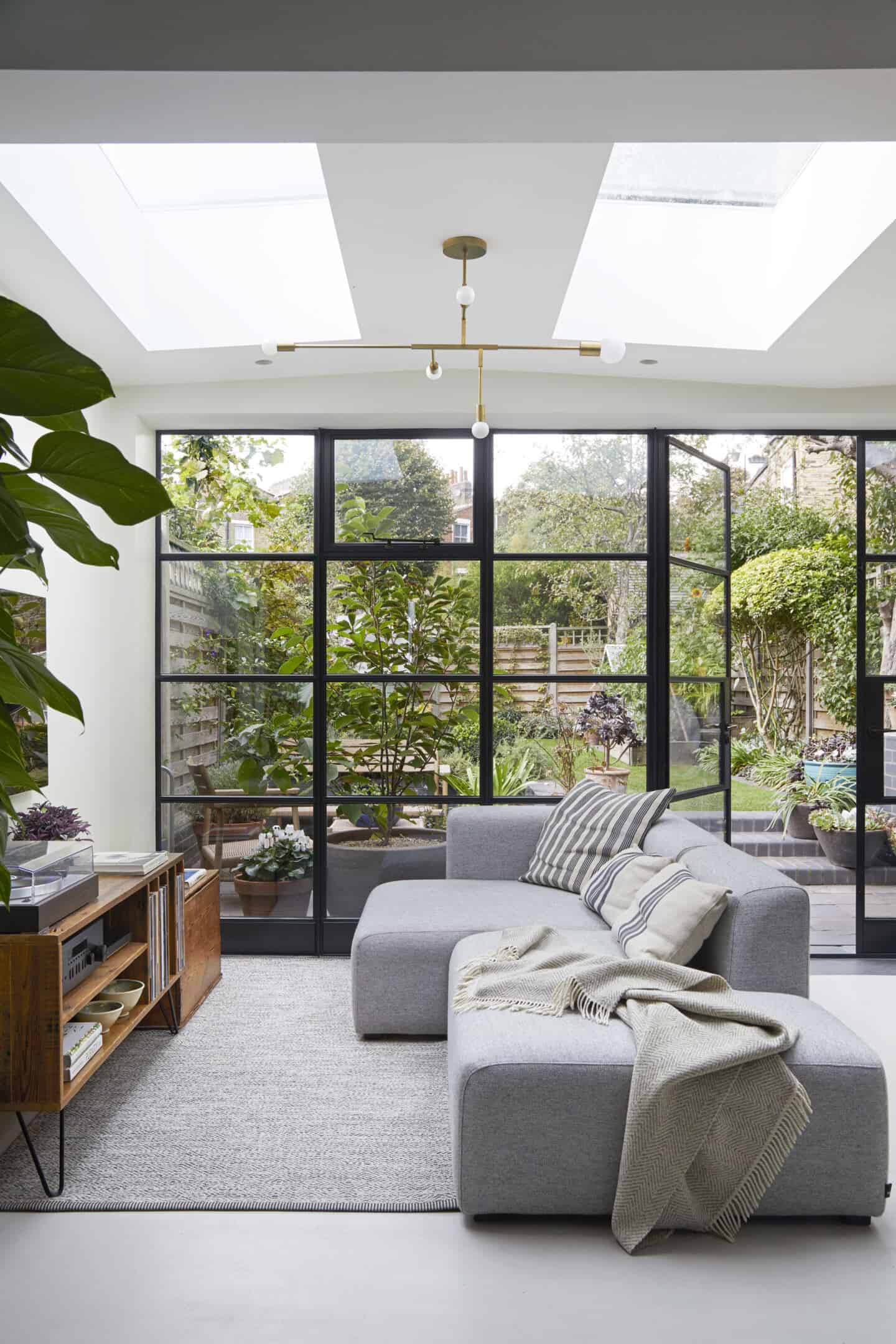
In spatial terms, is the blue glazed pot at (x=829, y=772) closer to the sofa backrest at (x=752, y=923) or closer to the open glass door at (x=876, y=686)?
the open glass door at (x=876, y=686)

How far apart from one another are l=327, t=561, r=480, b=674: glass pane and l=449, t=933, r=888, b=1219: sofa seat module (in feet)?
8.34

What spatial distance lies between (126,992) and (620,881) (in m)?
1.66

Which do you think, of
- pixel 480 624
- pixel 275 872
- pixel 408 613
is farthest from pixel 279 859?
pixel 480 624

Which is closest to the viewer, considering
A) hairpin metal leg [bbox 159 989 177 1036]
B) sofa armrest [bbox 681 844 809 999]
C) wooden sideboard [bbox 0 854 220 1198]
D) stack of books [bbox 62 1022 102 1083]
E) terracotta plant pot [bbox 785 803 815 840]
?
wooden sideboard [bbox 0 854 220 1198]

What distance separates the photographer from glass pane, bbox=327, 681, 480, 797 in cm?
453

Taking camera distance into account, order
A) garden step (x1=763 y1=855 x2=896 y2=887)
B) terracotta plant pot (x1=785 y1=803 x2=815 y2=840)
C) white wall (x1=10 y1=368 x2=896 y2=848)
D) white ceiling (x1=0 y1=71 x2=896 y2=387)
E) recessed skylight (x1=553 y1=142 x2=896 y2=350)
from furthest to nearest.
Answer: terracotta plant pot (x1=785 y1=803 x2=815 y2=840)
garden step (x1=763 y1=855 x2=896 y2=887)
white wall (x1=10 y1=368 x2=896 y2=848)
recessed skylight (x1=553 y1=142 x2=896 y2=350)
white ceiling (x1=0 y1=71 x2=896 y2=387)

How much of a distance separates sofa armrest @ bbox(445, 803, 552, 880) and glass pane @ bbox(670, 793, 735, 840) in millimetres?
794

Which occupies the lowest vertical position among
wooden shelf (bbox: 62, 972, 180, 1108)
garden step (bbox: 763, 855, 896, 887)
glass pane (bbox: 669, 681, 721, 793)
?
garden step (bbox: 763, 855, 896, 887)

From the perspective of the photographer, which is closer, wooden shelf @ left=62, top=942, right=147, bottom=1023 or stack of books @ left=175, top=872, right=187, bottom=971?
wooden shelf @ left=62, top=942, right=147, bottom=1023

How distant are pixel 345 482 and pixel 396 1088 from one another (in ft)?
8.91

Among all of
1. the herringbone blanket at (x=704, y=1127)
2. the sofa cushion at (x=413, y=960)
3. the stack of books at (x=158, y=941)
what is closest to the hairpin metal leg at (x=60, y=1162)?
the stack of books at (x=158, y=941)

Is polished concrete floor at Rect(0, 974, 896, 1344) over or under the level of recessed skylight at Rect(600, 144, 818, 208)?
under

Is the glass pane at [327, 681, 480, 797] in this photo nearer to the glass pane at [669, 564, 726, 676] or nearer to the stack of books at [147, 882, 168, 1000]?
the glass pane at [669, 564, 726, 676]

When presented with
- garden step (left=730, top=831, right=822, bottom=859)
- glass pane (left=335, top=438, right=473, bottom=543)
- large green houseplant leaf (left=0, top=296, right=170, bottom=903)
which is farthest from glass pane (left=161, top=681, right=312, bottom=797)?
garden step (left=730, top=831, right=822, bottom=859)
